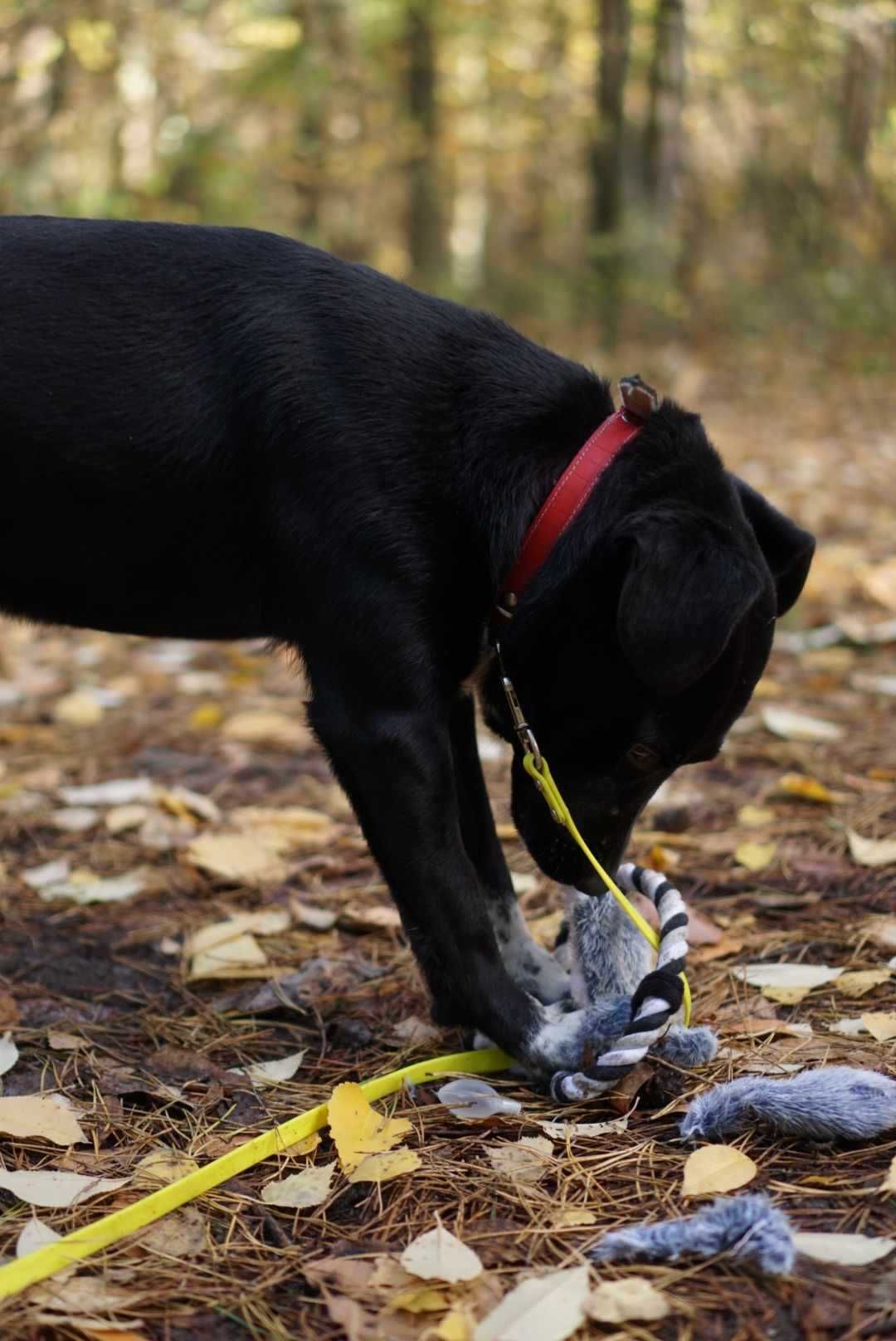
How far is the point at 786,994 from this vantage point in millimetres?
2754

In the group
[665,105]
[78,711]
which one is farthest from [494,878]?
[665,105]

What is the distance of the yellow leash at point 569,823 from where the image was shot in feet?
A: 8.53

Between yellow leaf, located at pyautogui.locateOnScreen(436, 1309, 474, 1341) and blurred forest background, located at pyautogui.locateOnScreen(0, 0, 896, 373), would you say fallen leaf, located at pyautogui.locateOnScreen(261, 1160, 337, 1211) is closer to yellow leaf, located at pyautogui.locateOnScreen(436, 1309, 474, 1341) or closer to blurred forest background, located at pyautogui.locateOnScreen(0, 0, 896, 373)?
yellow leaf, located at pyautogui.locateOnScreen(436, 1309, 474, 1341)

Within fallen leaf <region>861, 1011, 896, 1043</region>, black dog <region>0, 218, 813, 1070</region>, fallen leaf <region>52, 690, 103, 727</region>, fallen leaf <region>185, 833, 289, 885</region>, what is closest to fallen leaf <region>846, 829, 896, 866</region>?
fallen leaf <region>861, 1011, 896, 1043</region>

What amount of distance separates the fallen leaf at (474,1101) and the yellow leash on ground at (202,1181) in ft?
0.19

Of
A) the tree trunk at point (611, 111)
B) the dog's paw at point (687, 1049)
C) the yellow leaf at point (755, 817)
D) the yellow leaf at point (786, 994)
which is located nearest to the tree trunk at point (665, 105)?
the tree trunk at point (611, 111)

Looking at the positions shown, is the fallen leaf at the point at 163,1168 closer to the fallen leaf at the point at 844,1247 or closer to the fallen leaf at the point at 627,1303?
the fallen leaf at the point at 627,1303

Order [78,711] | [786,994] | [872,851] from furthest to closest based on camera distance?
1. [78,711]
2. [872,851]
3. [786,994]

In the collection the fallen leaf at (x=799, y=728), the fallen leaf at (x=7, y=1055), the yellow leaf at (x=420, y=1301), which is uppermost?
the yellow leaf at (x=420, y=1301)

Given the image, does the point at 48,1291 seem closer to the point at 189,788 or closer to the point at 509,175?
the point at 189,788

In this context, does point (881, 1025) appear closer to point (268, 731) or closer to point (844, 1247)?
point (844, 1247)

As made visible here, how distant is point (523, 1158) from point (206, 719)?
9.93 ft

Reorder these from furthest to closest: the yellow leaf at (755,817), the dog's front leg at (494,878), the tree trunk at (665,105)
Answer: the tree trunk at (665,105) → the yellow leaf at (755,817) → the dog's front leg at (494,878)

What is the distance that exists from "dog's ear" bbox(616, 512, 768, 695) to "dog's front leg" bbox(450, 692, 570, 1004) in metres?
0.65
